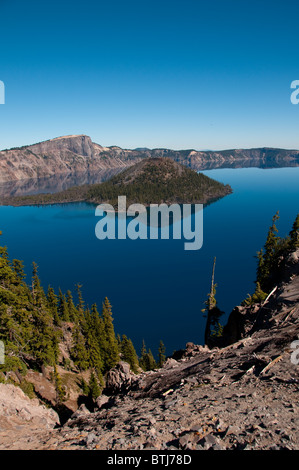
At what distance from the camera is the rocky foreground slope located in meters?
11.8

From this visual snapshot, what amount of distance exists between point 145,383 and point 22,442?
12.6 metres

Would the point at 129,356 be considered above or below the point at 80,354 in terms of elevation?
below

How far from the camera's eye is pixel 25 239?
18762 centimetres

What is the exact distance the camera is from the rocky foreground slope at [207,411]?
11.8m

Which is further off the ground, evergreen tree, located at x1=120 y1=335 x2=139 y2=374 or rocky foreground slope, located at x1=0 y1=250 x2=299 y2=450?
rocky foreground slope, located at x1=0 y1=250 x2=299 y2=450

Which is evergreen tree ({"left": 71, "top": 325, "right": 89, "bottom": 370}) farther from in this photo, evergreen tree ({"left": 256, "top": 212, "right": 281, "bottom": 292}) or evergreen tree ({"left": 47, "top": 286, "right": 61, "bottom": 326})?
evergreen tree ({"left": 256, "top": 212, "right": 281, "bottom": 292})

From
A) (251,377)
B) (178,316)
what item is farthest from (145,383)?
(178,316)

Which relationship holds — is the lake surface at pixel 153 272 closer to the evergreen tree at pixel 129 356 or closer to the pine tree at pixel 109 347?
the evergreen tree at pixel 129 356

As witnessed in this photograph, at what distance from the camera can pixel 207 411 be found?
557 inches

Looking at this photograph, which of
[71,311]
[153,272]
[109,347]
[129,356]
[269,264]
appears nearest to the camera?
[129,356]

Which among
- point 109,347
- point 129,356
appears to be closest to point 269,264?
point 129,356

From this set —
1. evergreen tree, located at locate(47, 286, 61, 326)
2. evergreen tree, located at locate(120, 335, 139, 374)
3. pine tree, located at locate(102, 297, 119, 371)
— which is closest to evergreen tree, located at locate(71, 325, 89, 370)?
pine tree, located at locate(102, 297, 119, 371)

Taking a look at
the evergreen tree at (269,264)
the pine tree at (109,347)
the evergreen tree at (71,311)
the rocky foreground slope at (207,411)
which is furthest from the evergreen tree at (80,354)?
the evergreen tree at (269,264)

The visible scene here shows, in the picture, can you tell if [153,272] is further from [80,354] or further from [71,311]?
[80,354]
